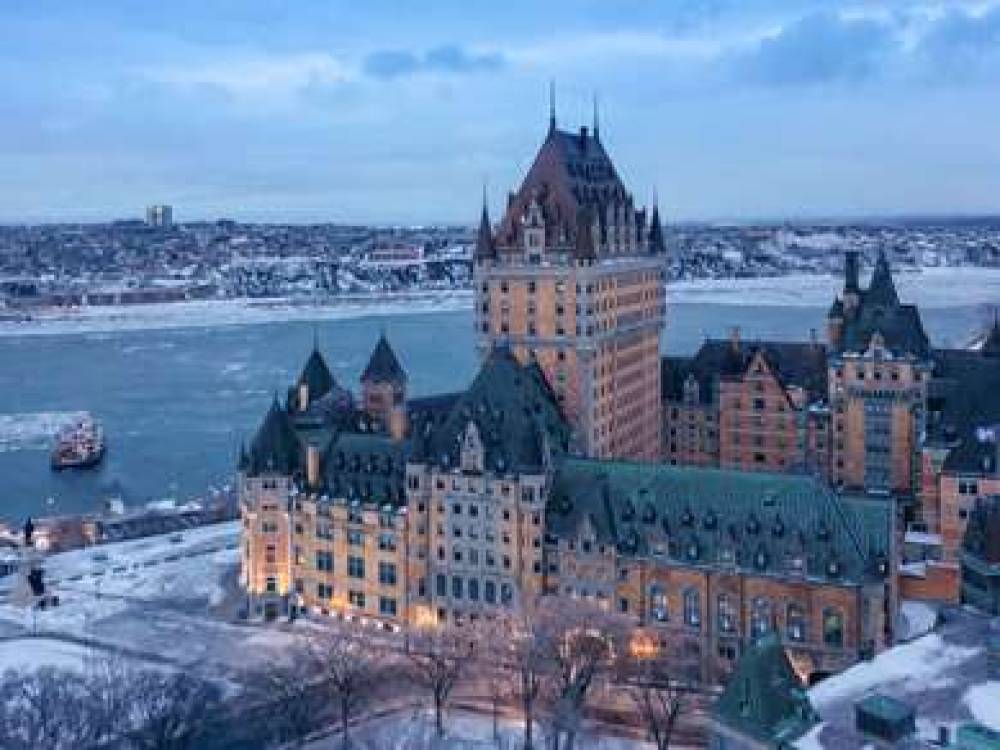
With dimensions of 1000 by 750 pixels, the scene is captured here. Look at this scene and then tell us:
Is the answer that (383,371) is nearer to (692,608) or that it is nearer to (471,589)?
(471,589)

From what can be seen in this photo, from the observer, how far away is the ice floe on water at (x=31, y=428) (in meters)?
123

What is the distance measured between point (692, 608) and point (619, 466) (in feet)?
24.6

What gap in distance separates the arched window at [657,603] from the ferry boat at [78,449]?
65.1 meters

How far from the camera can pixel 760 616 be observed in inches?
2351

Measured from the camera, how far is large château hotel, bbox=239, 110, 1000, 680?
59.9 meters

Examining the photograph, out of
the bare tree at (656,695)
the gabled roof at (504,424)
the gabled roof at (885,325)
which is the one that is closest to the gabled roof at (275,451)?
the gabled roof at (504,424)

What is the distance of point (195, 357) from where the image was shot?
185625 mm

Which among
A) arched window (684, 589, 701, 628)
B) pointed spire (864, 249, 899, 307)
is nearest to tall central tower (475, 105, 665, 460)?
pointed spire (864, 249, 899, 307)

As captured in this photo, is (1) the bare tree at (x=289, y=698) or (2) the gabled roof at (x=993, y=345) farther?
(2) the gabled roof at (x=993, y=345)

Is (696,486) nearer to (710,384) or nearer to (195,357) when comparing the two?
(710,384)

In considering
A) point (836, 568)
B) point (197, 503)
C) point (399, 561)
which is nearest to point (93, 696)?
point (399, 561)

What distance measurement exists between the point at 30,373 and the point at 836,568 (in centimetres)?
13564

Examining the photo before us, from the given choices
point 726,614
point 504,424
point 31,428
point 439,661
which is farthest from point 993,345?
point 31,428

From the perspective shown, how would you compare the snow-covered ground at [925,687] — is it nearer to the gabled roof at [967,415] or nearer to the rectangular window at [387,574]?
the gabled roof at [967,415]
